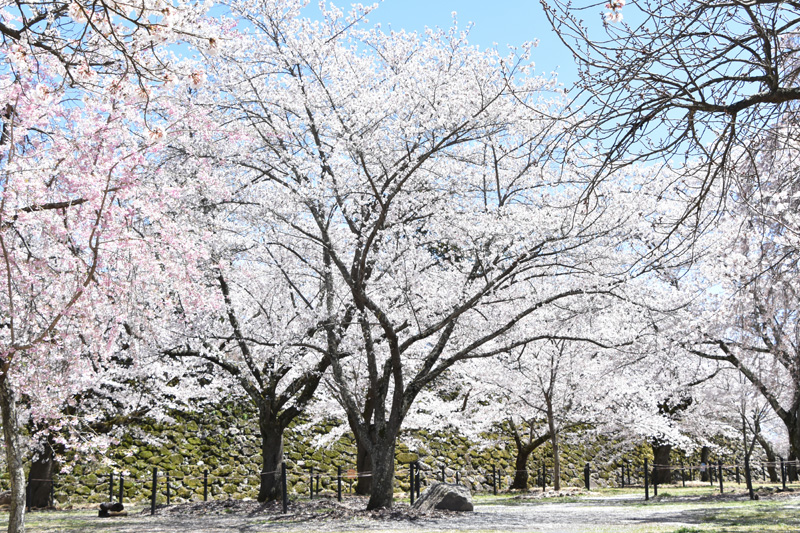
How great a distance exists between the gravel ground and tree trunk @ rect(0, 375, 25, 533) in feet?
10.2

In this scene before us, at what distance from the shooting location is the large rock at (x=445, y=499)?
11836mm

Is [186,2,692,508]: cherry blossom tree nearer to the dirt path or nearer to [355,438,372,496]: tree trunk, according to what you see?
the dirt path

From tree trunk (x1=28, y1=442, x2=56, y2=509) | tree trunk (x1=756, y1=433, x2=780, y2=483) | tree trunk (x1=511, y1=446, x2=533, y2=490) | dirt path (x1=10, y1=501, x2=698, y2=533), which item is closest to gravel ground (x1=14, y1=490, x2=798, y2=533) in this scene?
dirt path (x1=10, y1=501, x2=698, y2=533)

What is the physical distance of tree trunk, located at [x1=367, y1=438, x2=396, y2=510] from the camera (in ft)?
35.9

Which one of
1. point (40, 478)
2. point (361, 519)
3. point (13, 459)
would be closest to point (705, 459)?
point (361, 519)

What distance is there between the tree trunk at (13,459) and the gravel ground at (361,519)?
311cm

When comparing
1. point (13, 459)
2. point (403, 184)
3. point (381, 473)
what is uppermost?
point (403, 184)

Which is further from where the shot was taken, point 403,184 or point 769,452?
point 769,452

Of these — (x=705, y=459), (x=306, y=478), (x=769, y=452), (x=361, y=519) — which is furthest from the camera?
(x=705, y=459)

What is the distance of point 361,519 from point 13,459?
5.41 metres

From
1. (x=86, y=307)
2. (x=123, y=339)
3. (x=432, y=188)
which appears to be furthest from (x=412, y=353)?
(x=86, y=307)

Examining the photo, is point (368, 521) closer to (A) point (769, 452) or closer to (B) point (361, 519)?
(B) point (361, 519)

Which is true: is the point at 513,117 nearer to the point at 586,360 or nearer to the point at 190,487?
the point at 586,360

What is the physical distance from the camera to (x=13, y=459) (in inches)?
251
